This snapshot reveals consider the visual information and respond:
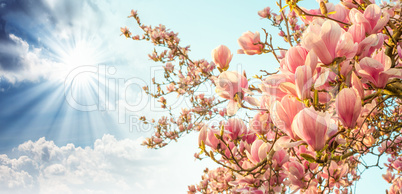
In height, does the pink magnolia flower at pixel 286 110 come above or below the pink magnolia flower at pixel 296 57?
below

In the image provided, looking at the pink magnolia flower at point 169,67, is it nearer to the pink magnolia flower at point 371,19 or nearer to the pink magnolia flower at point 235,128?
the pink magnolia flower at point 235,128

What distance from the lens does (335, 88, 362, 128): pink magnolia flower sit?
30.2 inches

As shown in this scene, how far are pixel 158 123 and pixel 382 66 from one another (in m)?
3.73

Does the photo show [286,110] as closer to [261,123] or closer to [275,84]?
[275,84]

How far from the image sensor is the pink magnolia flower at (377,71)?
2.80 ft

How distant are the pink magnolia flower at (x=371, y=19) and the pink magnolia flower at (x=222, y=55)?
0.54 metres

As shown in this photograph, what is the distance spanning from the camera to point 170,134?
4160 mm

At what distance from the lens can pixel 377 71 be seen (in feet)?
2.90

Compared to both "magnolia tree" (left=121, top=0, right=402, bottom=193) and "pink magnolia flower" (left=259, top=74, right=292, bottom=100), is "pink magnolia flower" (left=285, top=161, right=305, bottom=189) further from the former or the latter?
"pink magnolia flower" (left=259, top=74, right=292, bottom=100)

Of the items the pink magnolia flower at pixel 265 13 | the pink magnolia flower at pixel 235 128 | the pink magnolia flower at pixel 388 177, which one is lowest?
the pink magnolia flower at pixel 388 177

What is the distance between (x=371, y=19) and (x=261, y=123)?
1.97 ft

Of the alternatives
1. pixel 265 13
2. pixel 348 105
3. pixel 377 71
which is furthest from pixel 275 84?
pixel 265 13

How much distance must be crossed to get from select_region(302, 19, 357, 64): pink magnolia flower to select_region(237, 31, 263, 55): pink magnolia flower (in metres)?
0.54

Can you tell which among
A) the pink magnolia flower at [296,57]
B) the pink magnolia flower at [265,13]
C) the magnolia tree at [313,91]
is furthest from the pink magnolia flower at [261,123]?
the pink magnolia flower at [265,13]
